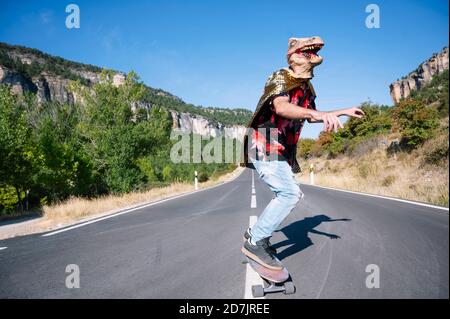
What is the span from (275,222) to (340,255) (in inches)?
41.6

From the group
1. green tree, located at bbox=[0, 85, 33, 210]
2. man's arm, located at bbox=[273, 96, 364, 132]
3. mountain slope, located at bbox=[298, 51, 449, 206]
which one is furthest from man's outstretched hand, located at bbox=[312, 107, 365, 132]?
green tree, located at bbox=[0, 85, 33, 210]

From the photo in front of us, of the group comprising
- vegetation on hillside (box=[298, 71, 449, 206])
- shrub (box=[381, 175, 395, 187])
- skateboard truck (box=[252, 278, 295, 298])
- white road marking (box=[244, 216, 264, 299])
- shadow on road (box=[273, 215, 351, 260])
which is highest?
vegetation on hillside (box=[298, 71, 449, 206])

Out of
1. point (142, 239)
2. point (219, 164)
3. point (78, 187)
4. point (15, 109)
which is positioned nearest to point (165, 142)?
point (78, 187)

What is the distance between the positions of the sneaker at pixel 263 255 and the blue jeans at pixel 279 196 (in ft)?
0.20

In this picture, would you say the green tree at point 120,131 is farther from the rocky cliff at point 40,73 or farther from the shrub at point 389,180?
the rocky cliff at point 40,73

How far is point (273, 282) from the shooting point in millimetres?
2240

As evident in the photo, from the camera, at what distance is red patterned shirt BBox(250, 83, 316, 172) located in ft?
7.80

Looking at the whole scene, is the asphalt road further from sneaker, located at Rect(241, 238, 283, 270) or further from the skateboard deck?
sneaker, located at Rect(241, 238, 283, 270)

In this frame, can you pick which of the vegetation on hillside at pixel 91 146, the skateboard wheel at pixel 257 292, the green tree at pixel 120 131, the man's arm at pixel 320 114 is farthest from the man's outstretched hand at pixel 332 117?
the green tree at pixel 120 131

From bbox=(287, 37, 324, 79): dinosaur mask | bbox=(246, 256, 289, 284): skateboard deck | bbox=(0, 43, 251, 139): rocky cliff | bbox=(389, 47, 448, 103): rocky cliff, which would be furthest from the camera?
bbox=(0, 43, 251, 139): rocky cliff

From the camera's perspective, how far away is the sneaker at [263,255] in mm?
2302

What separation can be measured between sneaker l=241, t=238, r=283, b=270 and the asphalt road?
0.23 metres

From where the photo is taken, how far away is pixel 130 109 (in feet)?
83.3

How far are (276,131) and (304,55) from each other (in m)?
0.63
